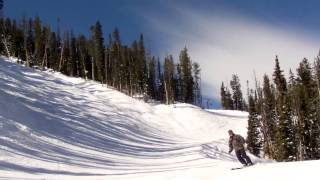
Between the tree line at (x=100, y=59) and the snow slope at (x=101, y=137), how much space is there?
2036 centimetres

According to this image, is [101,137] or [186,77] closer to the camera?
[101,137]

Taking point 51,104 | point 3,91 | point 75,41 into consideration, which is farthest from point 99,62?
point 3,91

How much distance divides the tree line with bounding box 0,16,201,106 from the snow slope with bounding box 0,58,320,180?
20.4 metres

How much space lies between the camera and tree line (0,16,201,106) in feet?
320

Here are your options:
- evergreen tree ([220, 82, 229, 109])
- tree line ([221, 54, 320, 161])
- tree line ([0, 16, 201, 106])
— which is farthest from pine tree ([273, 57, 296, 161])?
evergreen tree ([220, 82, 229, 109])

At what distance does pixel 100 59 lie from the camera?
103 m

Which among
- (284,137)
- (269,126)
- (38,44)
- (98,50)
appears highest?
(38,44)

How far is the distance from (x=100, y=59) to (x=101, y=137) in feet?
208

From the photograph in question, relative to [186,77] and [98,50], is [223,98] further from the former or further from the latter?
[98,50]

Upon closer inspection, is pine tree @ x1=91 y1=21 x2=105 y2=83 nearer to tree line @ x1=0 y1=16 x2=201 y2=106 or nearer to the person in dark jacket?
tree line @ x1=0 y1=16 x2=201 y2=106

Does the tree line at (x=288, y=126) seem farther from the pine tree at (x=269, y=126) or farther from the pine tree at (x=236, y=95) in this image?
the pine tree at (x=236, y=95)

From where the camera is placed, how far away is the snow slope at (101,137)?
23.0 metres

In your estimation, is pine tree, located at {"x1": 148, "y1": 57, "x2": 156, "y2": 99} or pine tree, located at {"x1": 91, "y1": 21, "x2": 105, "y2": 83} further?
pine tree, located at {"x1": 148, "y1": 57, "x2": 156, "y2": 99}

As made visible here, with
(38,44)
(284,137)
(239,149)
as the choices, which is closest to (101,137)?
(239,149)
